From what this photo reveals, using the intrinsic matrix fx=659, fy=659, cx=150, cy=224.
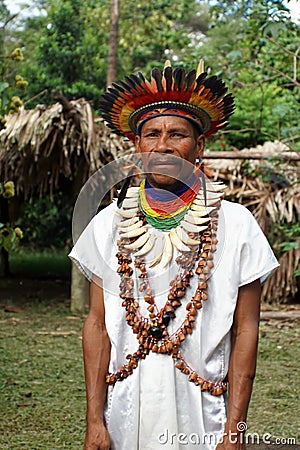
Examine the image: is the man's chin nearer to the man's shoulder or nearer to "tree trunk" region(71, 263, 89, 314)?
the man's shoulder

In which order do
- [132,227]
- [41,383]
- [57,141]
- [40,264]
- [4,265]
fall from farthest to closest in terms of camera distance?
1. [40,264]
2. [4,265]
3. [57,141]
4. [41,383]
5. [132,227]

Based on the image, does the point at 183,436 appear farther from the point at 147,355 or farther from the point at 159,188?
the point at 159,188

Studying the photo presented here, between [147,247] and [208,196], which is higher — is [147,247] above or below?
below

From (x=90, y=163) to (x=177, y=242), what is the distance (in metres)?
5.83

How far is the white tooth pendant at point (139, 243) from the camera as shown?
2.23 m

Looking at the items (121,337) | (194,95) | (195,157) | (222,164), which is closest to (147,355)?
(121,337)

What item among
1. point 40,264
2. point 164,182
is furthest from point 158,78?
point 40,264

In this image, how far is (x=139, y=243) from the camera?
2238 millimetres

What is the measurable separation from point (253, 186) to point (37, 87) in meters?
8.53

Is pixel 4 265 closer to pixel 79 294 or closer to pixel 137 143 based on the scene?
pixel 79 294

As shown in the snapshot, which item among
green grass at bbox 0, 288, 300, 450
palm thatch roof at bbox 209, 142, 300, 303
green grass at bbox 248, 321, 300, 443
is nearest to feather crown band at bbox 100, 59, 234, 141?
green grass at bbox 0, 288, 300, 450

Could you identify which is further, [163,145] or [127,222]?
[127,222]

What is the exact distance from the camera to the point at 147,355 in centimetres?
213

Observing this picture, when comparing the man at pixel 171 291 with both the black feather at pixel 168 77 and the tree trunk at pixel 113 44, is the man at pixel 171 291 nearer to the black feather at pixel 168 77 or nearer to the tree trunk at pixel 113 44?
the black feather at pixel 168 77
